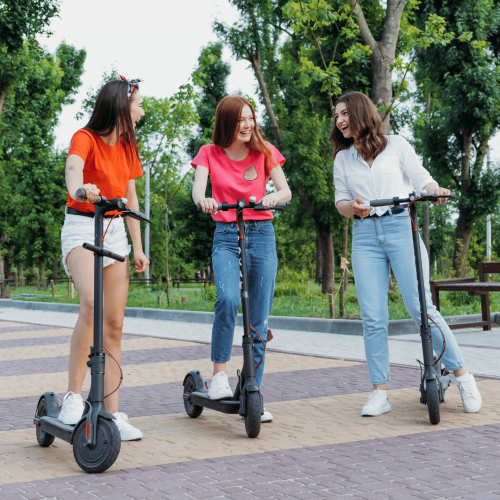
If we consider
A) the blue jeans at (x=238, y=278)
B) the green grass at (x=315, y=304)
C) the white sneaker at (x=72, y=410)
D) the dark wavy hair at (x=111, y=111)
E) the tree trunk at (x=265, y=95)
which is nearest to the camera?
the white sneaker at (x=72, y=410)

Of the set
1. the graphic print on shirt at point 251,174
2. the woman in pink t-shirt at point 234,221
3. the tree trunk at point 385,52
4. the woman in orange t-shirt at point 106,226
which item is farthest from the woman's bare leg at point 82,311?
the tree trunk at point 385,52

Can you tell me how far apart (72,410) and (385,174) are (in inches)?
94.2

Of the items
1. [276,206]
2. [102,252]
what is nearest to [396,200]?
[276,206]

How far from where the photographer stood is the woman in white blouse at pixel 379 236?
472 centimetres

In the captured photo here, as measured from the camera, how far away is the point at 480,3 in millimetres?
21969

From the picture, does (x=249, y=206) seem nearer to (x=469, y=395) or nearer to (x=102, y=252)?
(x=102, y=252)

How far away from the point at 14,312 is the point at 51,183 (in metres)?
13.9

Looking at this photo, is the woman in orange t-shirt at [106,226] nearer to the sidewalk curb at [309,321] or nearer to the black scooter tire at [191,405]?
the black scooter tire at [191,405]

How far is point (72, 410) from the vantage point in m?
3.87

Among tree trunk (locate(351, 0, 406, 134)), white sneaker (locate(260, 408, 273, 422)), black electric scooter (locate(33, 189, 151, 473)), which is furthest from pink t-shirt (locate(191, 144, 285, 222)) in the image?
tree trunk (locate(351, 0, 406, 134))

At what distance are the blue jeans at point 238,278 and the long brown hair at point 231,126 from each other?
47 cm

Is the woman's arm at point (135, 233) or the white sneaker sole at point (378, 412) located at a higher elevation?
the woman's arm at point (135, 233)

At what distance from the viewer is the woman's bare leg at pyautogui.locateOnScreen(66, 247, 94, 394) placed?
12.7 ft

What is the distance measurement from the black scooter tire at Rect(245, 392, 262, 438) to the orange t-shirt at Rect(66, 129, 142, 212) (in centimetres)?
133
